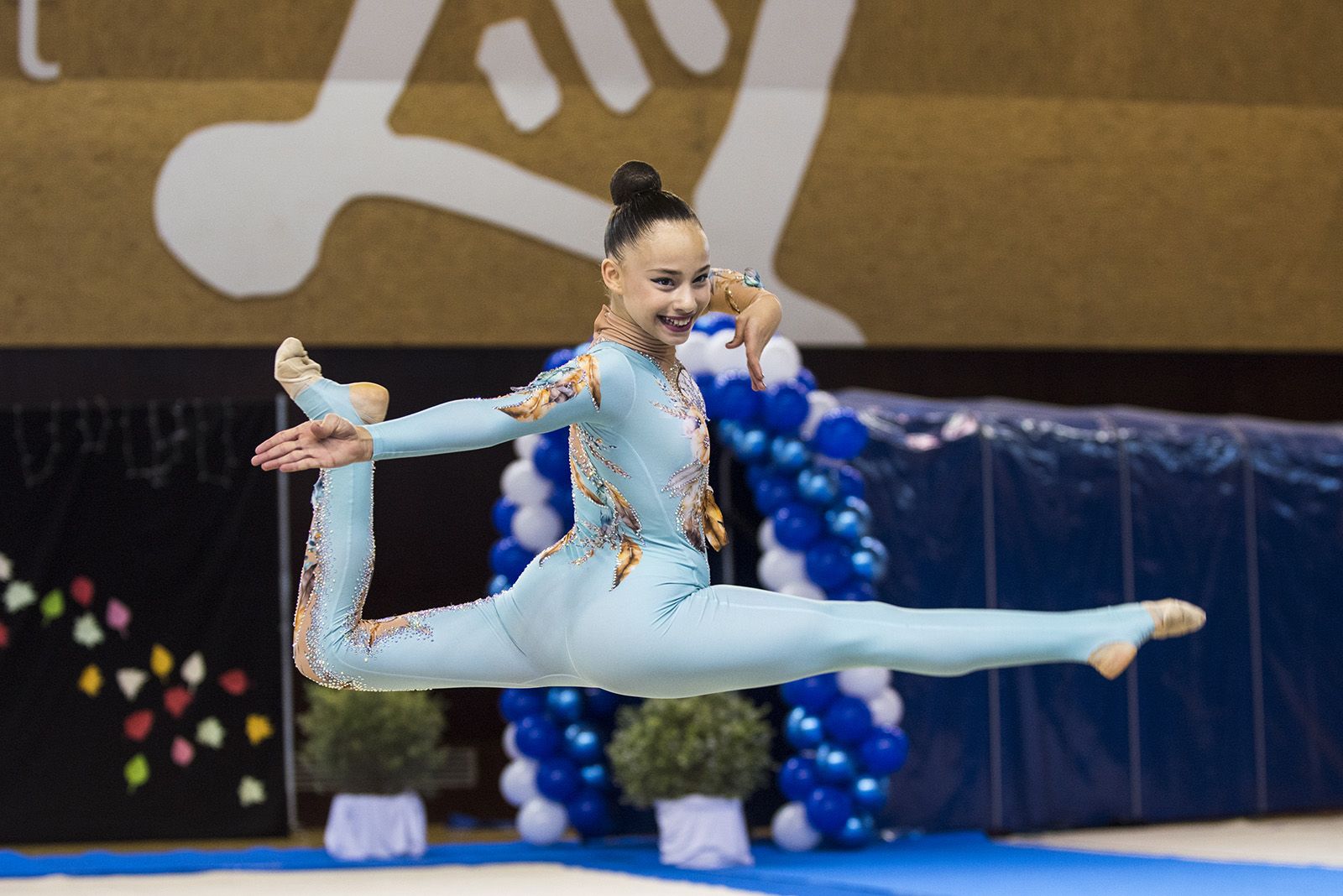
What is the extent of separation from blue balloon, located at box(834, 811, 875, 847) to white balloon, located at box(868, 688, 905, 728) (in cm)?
Answer: 41

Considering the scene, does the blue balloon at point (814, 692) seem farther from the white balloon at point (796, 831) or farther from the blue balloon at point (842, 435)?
the blue balloon at point (842, 435)

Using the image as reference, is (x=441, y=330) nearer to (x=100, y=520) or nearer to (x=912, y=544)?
(x=100, y=520)

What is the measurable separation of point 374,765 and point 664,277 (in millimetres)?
4918

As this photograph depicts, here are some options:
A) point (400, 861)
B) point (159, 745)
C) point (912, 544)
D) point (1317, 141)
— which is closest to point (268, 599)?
point (159, 745)

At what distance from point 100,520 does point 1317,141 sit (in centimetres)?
742

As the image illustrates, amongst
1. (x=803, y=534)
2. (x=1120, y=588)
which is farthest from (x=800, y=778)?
(x=1120, y=588)

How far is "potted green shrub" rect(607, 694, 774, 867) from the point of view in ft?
22.5

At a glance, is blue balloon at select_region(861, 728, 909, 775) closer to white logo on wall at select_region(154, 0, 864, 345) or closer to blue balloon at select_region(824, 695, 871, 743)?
blue balloon at select_region(824, 695, 871, 743)

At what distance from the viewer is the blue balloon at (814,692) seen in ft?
22.8

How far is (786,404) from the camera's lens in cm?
680

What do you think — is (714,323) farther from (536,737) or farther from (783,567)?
(536,737)

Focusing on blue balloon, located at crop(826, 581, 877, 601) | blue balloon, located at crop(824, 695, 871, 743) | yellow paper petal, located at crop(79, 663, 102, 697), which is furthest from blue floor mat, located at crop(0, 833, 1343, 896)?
blue balloon, located at crop(826, 581, 877, 601)

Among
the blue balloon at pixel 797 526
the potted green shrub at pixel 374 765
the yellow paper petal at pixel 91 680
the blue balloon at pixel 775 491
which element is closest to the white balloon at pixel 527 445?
the blue balloon at pixel 775 491

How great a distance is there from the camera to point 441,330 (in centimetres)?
909
